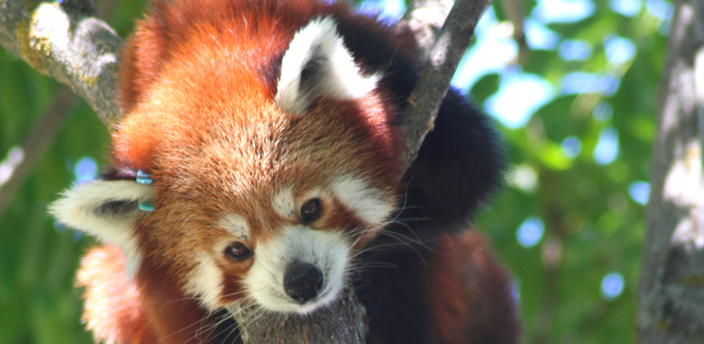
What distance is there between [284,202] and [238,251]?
296mm

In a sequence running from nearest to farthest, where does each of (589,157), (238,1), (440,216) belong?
(238,1)
(440,216)
(589,157)

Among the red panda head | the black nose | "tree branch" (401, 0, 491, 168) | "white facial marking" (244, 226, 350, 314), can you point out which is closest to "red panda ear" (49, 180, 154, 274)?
the red panda head

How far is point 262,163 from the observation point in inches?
90.4

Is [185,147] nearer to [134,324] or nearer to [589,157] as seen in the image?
[134,324]

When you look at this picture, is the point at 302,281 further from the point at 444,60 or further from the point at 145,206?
the point at 444,60

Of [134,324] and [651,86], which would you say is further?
[651,86]

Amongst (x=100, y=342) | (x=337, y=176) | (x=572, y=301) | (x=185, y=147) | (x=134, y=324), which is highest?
(x=185, y=147)

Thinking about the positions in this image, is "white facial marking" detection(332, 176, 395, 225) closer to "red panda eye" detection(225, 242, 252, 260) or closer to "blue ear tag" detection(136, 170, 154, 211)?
"red panda eye" detection(225, 242, 252, 260)

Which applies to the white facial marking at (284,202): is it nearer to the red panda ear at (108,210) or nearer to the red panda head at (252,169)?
the red panda head at (252,169)

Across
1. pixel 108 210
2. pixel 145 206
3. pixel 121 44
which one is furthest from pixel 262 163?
pixel 121 44

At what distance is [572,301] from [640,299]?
2135 millimetres

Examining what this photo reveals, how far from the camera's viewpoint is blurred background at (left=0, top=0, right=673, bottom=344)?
3904mm

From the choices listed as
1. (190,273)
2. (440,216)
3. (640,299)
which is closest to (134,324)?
(190,273)

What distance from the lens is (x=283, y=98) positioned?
2.32 metres
